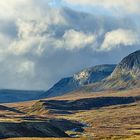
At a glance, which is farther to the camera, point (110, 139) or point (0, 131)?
point (0, 131)

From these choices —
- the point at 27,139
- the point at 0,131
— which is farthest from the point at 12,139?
the point at 0,131

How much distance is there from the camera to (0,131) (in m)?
199

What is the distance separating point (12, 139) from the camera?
→ 17962 centimetres

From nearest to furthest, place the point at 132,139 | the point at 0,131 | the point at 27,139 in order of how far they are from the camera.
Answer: the point at 132,139, the point at 27,139, the point at 0,131

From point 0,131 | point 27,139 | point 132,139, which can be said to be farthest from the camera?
point 0,131

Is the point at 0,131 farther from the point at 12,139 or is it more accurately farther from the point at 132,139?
the point at 132,139

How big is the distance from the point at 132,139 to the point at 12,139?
155 ft

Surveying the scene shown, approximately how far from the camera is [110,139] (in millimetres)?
167750

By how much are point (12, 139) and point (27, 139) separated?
8.03 metres

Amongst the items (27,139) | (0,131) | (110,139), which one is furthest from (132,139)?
(0,131)

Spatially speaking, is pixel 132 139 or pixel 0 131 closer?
pixel 132 139

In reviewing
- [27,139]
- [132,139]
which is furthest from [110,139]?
[27,139]

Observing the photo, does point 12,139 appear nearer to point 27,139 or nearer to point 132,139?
point 27,139

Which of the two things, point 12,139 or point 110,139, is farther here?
point 12,139
